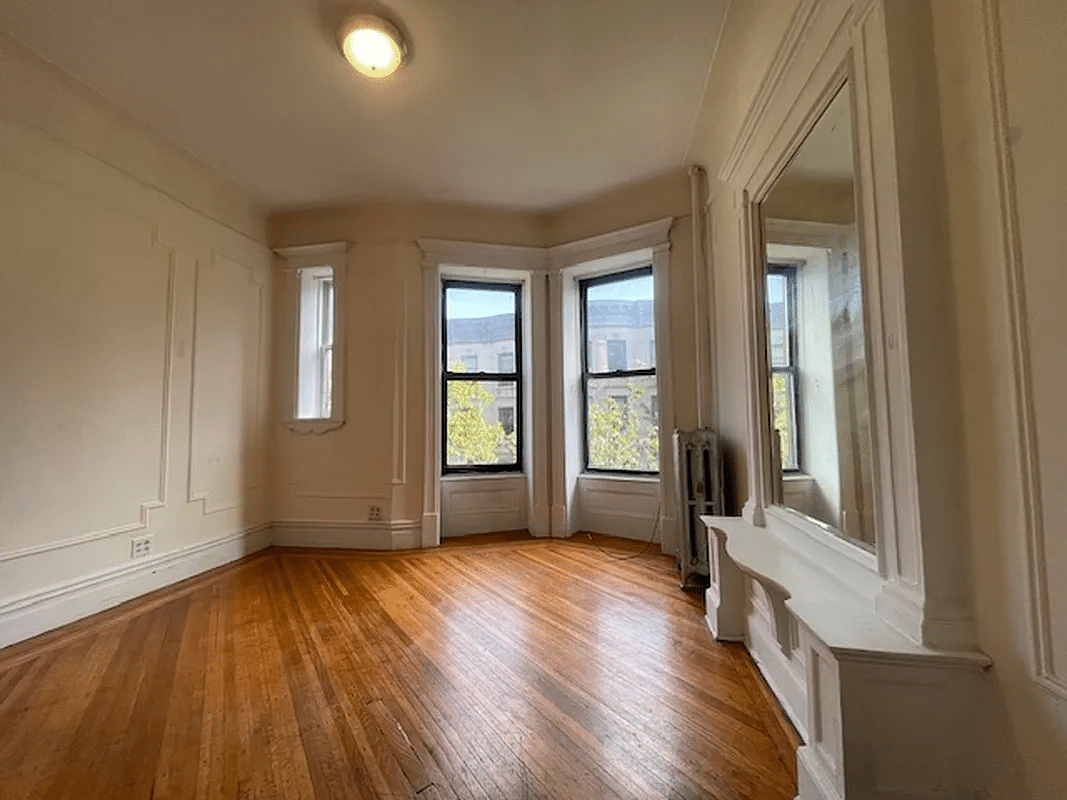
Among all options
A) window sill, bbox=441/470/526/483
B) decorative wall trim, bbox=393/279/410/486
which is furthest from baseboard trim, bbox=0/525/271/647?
window sill, bbox=441/470/526/483

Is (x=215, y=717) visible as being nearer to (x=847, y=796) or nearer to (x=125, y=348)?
(x=847, y=796)

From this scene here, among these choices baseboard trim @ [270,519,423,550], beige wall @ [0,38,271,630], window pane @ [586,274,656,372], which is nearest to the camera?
beige wall @ [0,38,271,630]

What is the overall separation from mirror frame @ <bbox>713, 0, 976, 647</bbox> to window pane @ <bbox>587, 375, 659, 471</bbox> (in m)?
2.69

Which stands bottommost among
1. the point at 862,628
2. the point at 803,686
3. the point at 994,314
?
the point at 803,686

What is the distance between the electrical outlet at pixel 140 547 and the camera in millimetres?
2939

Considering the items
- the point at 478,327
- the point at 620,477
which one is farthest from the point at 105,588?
the point at 620,477

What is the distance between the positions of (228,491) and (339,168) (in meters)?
2.57

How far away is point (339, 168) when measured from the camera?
3.60m

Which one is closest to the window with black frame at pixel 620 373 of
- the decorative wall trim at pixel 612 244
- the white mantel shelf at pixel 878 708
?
the decorative wall trim at pixel 612 244

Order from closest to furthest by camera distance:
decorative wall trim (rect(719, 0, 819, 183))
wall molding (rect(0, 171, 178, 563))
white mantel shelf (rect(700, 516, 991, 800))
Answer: white mantel shelf (rect(700, 516, 991, 800))
decorative wall trim (rect(719, 0, 819, 183))
wall molding (rect(0, 171, 178, 563))

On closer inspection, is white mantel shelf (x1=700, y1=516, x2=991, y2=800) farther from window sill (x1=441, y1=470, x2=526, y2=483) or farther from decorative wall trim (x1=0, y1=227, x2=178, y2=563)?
decorative wall trim (x1=0, y1=227, x2=178, y2=563)

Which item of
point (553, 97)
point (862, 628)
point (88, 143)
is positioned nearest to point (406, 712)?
point (862, 628)

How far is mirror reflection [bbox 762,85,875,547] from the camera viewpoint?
149cm

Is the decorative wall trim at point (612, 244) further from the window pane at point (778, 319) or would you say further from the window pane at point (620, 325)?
the window pane at point (778, 319)
